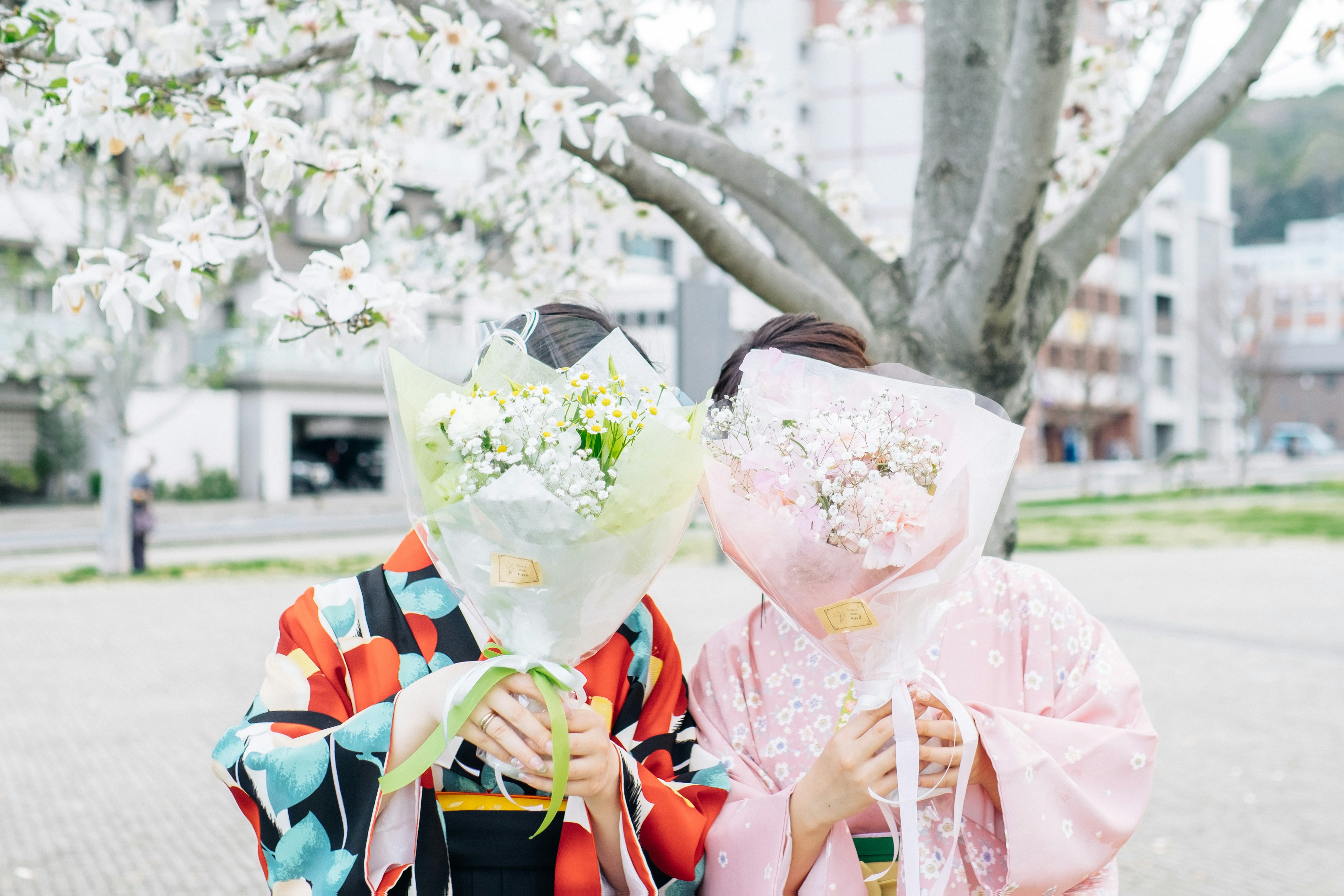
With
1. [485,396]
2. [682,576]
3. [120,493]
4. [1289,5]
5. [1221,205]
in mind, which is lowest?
[682,576]

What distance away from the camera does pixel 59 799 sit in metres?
4.85

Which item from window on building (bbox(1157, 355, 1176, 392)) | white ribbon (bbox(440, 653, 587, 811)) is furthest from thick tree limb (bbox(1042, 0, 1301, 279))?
window on building (bbox(1157, 355, 1176, 392))

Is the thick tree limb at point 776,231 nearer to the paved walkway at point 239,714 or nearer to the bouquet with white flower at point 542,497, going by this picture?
the bouquet with white flower at point 542,497

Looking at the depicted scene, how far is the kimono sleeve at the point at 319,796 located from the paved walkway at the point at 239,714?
2725mm

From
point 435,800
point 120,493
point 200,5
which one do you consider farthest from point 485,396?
point 120,493

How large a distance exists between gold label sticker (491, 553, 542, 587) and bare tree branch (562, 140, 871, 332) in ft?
4.40

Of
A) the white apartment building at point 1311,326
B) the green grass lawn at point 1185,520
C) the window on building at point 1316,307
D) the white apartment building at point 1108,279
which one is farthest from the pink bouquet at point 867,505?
the window on building at point 1316,307

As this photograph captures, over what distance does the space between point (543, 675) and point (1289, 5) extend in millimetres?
2454

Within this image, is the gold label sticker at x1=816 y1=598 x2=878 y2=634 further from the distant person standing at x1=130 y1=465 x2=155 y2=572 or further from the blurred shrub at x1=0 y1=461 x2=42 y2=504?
the blurred shrub at x1=0 y1=461 x2=42 y2=504

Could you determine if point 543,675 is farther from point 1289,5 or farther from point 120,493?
point 120,493

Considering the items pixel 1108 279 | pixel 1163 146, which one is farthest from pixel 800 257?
pixel 1108 279

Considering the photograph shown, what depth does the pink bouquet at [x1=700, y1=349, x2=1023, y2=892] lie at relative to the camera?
1420 mm

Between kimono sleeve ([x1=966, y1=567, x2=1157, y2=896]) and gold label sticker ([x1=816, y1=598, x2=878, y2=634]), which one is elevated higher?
gold label sticker ([x1=816, y1=598, x2=878, y2=634])

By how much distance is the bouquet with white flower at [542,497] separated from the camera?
4.42 ft
